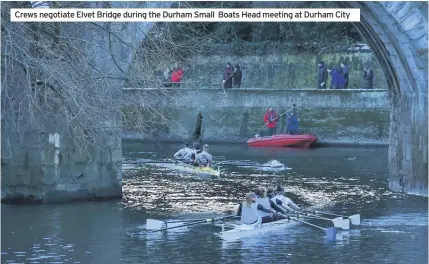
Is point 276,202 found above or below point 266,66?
below

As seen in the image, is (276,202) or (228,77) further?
(228,77)

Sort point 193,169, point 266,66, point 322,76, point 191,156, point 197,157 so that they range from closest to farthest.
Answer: point 197,157
point 193,169
point 191,156
point 322,76
point 266,66

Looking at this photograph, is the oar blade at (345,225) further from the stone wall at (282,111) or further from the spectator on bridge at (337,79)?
the spectator on bridge at (337,79)

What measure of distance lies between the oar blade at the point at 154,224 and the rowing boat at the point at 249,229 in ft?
3.50

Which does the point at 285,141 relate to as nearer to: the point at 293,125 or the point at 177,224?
the point at 293,125

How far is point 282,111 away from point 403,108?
1815cm

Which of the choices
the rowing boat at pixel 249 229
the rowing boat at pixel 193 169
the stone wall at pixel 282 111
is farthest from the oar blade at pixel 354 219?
the stone wall at pixel 282 111

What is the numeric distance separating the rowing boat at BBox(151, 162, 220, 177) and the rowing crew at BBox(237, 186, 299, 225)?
26.5 feet

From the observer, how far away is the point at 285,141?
143 feet

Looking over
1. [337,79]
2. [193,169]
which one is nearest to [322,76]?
[337,79]

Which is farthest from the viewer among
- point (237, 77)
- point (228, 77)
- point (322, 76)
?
point (228, 77)

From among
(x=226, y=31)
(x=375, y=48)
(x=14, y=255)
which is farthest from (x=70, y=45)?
(x=226, y=31)

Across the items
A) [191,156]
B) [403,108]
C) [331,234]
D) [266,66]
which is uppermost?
[266,66]
